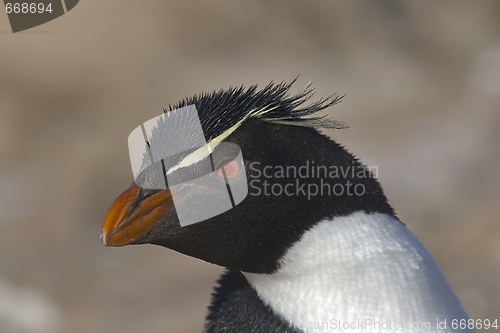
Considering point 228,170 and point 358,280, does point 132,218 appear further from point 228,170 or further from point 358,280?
point 358,280

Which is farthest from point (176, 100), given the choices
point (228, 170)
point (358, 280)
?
point (358, 280)

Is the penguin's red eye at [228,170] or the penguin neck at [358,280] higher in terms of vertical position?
the penguin's red eye at [228,170]

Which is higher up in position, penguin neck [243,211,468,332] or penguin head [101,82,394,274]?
penguin head [101,82,394,274]

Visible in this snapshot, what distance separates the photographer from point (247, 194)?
1.81 metres

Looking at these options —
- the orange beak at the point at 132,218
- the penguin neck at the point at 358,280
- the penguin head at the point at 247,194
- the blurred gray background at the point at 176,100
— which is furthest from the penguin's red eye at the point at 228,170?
the blurred gray background at the point at 176,100

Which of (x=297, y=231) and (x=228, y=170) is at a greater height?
(x=228, y=170)

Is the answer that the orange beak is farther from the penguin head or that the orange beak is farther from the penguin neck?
the penguin neck

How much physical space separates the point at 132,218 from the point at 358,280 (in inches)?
31.7

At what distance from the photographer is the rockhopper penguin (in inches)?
70.1

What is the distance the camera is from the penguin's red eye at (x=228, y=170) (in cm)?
179

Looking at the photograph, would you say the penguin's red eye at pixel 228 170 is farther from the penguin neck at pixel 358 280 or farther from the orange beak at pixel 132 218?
the penguin neck at pixel 358 280

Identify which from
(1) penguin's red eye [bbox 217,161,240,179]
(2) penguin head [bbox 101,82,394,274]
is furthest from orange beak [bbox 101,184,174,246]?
(1) penguin's red eye [bbox 217,161,240,179]

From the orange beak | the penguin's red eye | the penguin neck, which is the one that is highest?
the penguin's red eye

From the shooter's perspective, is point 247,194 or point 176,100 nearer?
point 247,194
